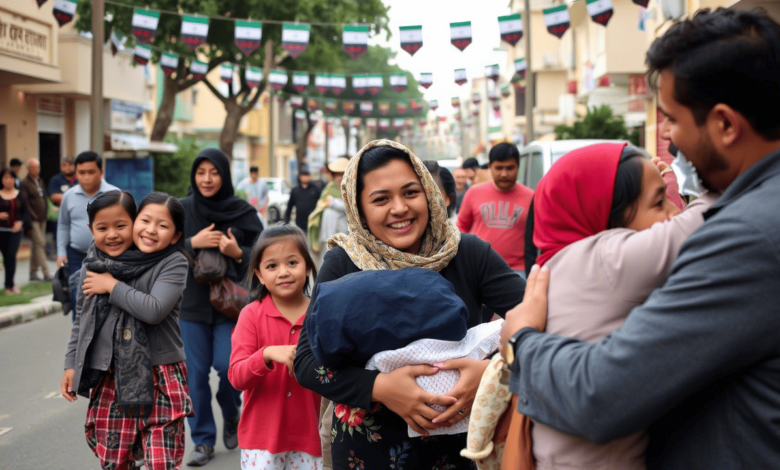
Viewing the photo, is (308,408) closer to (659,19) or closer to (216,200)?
(216,200)

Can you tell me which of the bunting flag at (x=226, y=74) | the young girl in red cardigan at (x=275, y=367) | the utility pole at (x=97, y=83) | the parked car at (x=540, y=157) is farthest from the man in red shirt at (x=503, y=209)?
the bunting flag at (x=226, y=74)

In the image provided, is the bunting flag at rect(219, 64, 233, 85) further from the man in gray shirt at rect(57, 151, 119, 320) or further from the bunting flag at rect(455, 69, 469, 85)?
the man in gray shirt at rect(57, 151, 119, 320)

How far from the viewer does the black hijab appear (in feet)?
17.9

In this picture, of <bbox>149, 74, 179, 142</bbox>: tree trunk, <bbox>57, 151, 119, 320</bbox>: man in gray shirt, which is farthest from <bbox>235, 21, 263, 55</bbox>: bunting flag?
<bbox>57, 151, 119, 320</bbox>: man in gray shirt

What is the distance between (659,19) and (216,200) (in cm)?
1640

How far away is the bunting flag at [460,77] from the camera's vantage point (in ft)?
69.5

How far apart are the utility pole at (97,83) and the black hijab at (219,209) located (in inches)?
327

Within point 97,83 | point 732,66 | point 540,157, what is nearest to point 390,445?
point 732,66

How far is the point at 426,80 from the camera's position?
2180cm

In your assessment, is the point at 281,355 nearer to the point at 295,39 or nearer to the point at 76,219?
the point at 76,219

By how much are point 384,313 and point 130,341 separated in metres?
2.21

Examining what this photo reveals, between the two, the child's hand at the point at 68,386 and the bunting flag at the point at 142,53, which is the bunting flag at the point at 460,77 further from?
the child's hand at the point at 68,386

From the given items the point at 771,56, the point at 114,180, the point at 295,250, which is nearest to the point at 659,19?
the point at 114,180

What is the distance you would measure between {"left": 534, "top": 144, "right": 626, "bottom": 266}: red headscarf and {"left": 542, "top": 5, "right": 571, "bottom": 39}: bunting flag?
42.3ft
